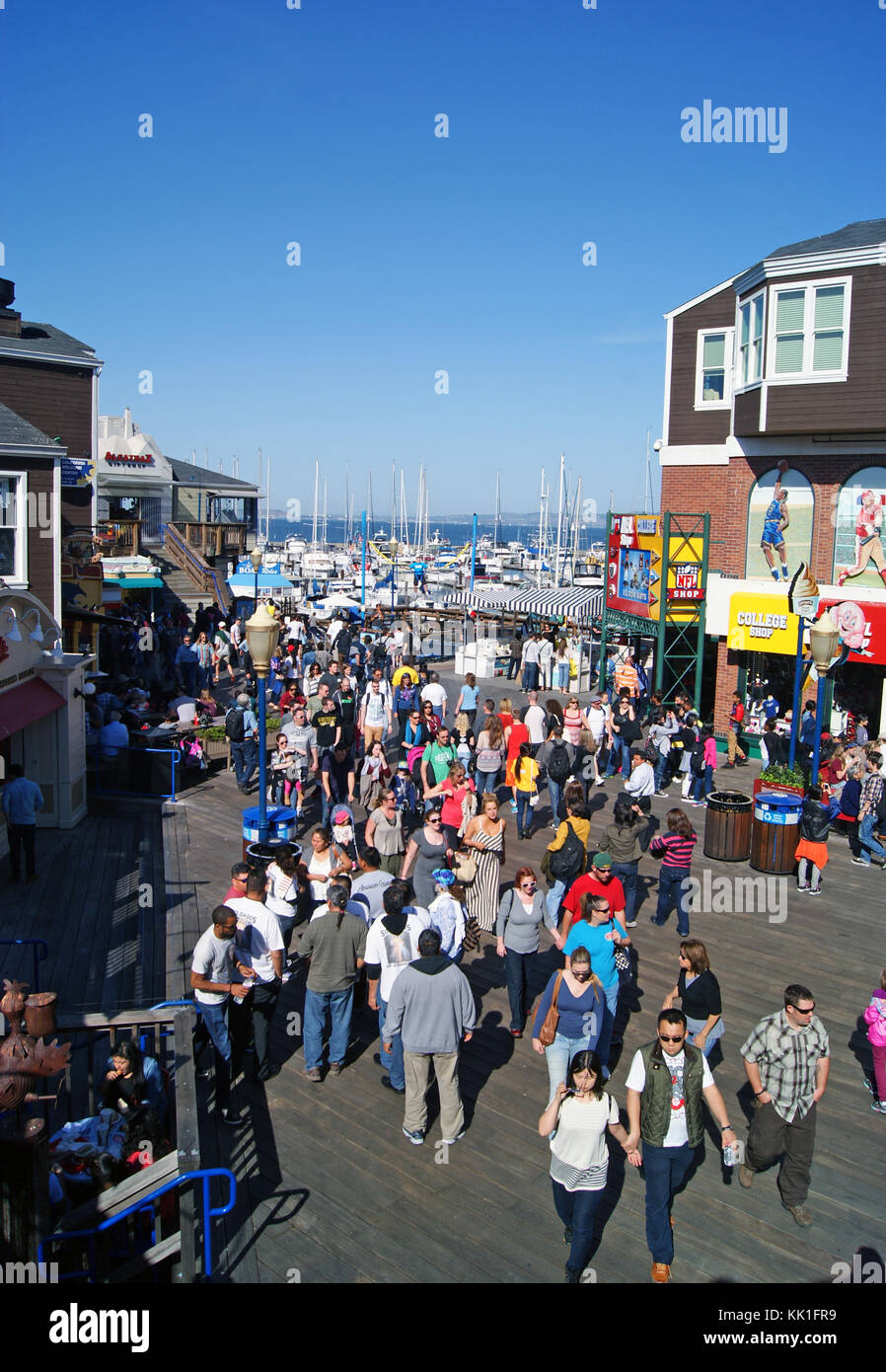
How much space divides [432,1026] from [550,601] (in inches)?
1072

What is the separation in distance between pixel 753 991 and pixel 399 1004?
426 cm

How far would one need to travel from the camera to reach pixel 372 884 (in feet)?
28.6

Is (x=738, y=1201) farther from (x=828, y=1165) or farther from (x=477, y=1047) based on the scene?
(x=477, y=1047)

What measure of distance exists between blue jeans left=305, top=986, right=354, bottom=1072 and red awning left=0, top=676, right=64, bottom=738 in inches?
250

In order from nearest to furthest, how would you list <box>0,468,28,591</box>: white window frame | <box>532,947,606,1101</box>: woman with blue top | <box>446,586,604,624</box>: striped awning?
<box>532,947,606,1101</box>: woman with blue top → <box>0,468,28,591</box>: white window frame → <box>446,586,604,624</box>: striped awning

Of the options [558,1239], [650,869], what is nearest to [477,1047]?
[558,1239]

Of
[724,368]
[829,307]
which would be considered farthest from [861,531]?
[724,368]

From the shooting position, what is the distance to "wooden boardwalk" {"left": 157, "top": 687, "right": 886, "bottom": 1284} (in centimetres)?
589

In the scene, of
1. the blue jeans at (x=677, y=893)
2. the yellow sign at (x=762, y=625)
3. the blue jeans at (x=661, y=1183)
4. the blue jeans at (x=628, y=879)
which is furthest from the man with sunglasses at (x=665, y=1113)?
the yellow sign at (x=762, y=625)

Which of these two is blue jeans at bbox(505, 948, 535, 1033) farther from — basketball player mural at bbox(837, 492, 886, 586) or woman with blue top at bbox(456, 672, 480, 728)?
basketball player mural at bbox(837, 492, 886, 586)

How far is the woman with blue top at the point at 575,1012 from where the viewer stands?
6.57 meters

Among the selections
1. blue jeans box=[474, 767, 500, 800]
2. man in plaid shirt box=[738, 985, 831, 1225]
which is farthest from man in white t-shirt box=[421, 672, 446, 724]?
man in plaid shirt box=[738, 985, 831, 1225]

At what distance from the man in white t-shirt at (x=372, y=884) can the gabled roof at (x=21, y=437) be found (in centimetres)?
1046

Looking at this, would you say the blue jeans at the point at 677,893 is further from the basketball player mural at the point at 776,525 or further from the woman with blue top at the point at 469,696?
the basketball player mural at the point at 776,525
